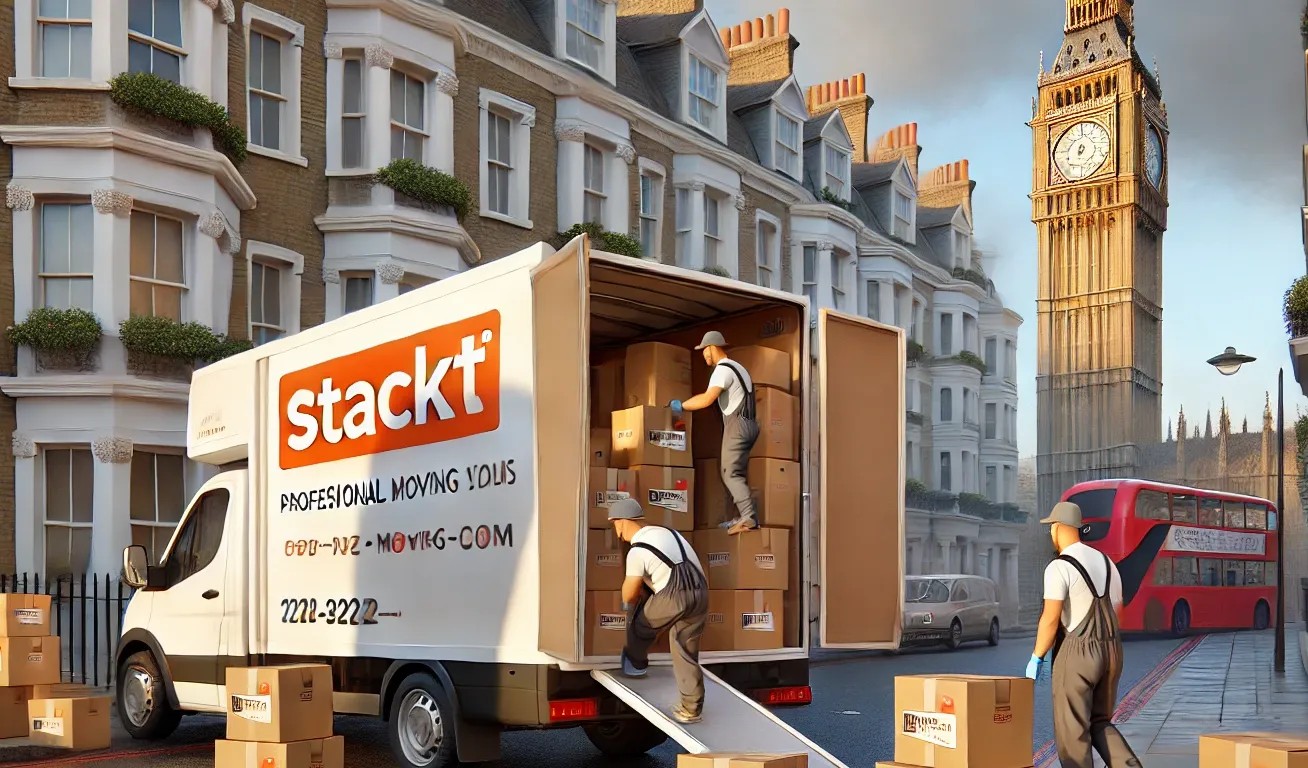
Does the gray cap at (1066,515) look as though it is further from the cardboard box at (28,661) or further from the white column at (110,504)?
the white column at (110,504)

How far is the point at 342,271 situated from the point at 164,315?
4.14 metres

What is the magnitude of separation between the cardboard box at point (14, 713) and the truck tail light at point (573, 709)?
6.07 m

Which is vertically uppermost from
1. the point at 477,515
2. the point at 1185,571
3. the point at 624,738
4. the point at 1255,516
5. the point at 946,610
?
the point at 477,515

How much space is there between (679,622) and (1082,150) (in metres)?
87.6

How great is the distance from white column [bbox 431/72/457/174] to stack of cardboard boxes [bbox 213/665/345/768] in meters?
15.8

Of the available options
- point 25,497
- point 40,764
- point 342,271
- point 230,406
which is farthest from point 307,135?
point 40,764

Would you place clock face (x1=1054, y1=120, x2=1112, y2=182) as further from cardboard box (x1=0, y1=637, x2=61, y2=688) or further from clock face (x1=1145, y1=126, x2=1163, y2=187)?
cardboard box (x1=0, y1=637, x2=61, y2=688)

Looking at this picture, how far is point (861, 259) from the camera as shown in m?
41.8

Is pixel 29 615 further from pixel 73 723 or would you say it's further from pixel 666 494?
pixel 666 494

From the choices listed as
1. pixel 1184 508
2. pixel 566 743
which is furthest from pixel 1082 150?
pixel 566 743

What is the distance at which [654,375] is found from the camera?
9.99 m

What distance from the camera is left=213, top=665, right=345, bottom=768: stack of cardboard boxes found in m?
9.07

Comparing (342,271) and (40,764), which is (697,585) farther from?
(342,271)

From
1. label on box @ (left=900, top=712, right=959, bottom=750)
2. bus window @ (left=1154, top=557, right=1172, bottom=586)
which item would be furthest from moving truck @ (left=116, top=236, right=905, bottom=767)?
bus window @ (left=1154, top=557, right=1172, bottom=586)
